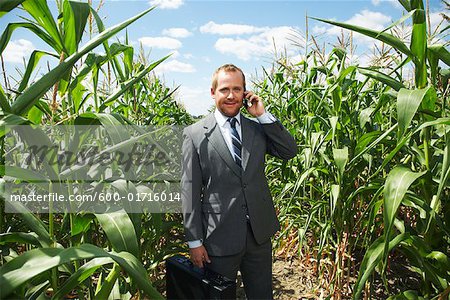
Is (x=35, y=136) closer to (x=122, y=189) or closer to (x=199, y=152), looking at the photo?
(x=122, y=189)

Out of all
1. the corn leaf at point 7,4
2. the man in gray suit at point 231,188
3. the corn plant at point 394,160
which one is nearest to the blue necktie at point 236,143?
the man in gray suit at point 231,188

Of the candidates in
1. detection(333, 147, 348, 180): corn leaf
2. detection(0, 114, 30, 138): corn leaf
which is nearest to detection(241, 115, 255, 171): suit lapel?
detection(333, 147, 348, 180): corn leaf

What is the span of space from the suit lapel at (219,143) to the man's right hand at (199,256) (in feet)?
1.28

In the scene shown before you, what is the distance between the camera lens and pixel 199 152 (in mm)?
1677

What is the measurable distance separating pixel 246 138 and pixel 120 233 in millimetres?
898

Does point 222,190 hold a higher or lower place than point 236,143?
lower

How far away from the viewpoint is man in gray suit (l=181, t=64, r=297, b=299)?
1622 mm

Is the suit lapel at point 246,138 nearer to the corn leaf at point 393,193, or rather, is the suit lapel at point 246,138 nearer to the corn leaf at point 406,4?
the corn leaf at point 393,193

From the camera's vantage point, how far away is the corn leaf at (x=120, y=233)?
3.07 feet

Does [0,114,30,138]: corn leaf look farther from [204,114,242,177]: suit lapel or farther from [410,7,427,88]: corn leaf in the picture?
[410,7,427,88]: corn leaf

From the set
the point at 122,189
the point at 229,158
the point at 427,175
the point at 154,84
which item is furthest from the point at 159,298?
the point at 154,84

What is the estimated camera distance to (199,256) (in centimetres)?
161

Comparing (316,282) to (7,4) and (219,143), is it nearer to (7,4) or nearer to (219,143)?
(219,143)

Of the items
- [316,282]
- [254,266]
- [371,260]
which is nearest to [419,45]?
[371,260]
